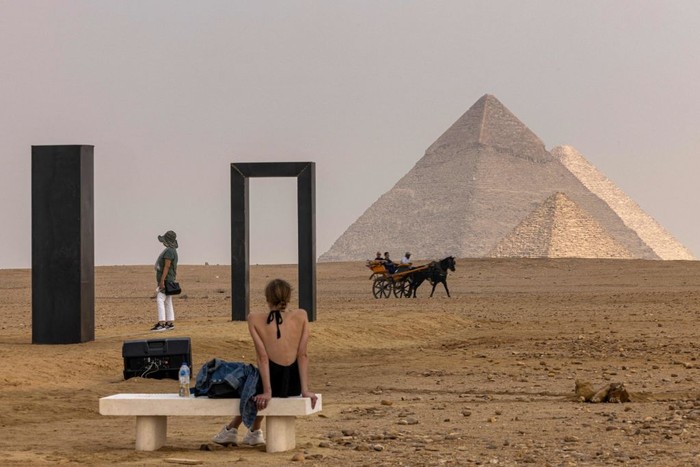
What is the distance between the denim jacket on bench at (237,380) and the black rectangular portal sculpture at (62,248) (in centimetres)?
859

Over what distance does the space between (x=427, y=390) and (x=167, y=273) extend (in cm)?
635

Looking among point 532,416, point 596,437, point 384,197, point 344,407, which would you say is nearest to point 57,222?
point 344,407

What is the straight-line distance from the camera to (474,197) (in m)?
186

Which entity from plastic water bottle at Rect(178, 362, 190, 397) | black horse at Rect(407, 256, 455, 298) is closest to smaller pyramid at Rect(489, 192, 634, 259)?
black horse at Rect(407, 256, 455, 298)

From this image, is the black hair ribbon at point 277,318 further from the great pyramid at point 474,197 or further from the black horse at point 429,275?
the great pyramid at point 474,197

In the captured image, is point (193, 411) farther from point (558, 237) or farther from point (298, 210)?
point (558, 237)

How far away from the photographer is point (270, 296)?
32.4 feet

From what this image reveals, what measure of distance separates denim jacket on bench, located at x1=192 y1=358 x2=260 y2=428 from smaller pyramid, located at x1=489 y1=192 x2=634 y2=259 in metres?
146

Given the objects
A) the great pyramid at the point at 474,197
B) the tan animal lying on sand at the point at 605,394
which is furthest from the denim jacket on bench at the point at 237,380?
the great pyramid at the point at 474,197

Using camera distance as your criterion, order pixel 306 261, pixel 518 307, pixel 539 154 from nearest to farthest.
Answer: pixel 306 261, pixel 518 307, pixel 539 154

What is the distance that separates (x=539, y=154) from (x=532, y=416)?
18585 centimetres

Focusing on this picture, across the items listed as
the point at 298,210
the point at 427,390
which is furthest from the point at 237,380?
the point at 298,210

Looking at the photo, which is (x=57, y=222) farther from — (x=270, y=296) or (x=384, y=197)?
(x=384, y=197)

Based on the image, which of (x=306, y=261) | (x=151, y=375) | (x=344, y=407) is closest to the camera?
(x=344, y=407)
